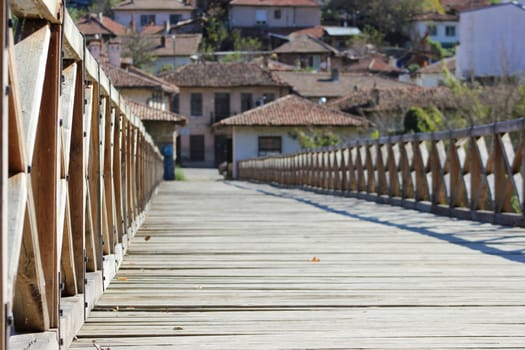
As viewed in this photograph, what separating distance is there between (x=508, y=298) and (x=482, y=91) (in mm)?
36164

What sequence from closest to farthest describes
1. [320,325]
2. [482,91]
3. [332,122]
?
[320,325] → [482,91] → [332,122]

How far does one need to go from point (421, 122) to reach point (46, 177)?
4228cm

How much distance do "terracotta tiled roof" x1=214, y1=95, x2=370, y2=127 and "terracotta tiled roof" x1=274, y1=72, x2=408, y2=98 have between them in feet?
39.4

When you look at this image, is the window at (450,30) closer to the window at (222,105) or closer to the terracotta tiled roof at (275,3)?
the terracotta tiled roof at (275,3)

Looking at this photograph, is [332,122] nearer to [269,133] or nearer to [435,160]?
[269,133]

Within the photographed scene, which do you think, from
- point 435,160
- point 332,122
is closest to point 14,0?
point 435,160

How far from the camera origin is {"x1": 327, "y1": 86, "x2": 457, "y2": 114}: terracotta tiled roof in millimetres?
59159

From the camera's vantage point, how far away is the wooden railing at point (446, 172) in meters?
9.11

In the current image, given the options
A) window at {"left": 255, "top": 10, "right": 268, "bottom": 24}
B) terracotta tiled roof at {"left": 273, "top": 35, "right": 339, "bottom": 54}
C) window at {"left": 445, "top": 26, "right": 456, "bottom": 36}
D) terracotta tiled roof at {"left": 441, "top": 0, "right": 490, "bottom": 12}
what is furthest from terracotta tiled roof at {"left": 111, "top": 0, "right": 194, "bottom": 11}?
terracotta tiled roof at {"left": 441, "top": 0, "right": 490, "bottom": 12}

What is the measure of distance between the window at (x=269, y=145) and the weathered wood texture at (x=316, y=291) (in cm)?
5016

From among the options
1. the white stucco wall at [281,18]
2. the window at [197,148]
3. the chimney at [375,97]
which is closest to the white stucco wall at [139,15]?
the white stucco wall at [281,18]

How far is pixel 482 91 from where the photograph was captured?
131ft

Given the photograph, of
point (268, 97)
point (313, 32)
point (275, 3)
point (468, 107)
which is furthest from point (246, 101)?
point (313, 32)

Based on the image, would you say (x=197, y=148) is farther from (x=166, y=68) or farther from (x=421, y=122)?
A: (x=421, y=122)
